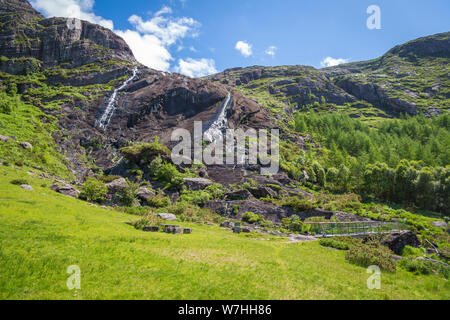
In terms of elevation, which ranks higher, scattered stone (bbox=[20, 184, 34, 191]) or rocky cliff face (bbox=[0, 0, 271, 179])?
rocky cliff face (bbox=[0, 0, 271, 179])

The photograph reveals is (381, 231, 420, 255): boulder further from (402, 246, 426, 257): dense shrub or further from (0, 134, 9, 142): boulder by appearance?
(0, 134, 9, 142): boulder

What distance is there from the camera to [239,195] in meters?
48.4

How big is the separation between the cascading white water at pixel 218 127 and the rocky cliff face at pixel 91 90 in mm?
3295

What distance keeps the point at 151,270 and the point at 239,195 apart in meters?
38.2

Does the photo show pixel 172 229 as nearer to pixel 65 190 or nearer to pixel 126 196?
pixel 126 196

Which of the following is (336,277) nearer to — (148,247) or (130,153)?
(148,247)

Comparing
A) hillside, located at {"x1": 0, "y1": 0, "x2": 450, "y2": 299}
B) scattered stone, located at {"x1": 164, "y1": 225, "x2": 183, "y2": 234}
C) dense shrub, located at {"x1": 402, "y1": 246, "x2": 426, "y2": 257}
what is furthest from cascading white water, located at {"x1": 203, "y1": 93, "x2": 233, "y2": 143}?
dense shrub, located at {"x1": 402, "y1": 246, "x2": 426, "y2": 257}

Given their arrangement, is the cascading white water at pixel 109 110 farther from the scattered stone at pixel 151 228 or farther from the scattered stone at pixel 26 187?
the scattered stone at pixel 151 228

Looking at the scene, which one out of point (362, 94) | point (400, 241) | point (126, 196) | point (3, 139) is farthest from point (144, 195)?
point (362, 94)

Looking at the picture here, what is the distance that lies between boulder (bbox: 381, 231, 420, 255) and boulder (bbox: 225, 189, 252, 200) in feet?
87.6

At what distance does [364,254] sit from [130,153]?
56.8 meters

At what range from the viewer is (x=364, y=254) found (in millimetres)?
18672

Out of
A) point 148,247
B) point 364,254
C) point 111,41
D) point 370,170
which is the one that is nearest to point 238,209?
point 364,254

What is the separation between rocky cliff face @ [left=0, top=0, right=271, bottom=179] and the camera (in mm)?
73625
